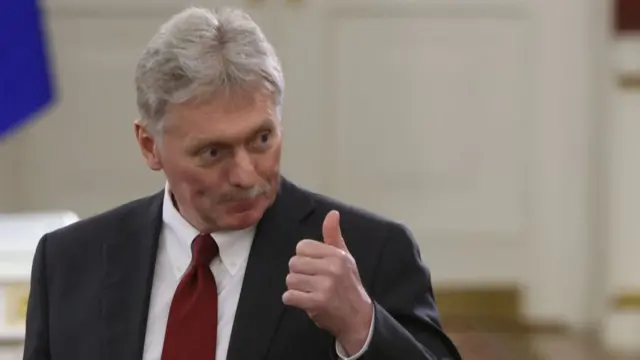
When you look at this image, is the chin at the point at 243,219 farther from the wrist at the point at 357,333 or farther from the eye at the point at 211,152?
the wrist at the point at 357,333

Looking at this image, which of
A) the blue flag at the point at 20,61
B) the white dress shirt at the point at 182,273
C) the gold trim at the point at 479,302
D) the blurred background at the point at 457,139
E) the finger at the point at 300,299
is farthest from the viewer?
the gold trim at the point at 479,302

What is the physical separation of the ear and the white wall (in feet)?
6.81

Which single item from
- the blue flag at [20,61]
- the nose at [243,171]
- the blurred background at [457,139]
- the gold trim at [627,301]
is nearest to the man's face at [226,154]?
→ the nose at [243,171]

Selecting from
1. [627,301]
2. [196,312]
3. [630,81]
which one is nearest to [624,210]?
[627,301]

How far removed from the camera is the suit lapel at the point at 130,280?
4.65 ft

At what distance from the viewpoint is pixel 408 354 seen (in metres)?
1.29

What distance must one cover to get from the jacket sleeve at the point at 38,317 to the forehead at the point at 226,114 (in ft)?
1.16

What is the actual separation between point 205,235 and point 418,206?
2.26 m

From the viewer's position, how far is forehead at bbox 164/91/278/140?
129 centimetres

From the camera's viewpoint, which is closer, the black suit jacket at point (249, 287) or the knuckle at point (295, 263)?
the knuckle at point (295, 263)

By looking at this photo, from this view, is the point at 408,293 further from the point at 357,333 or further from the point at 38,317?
the point at 38,317

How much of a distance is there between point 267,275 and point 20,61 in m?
1.73

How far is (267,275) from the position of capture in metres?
1.40

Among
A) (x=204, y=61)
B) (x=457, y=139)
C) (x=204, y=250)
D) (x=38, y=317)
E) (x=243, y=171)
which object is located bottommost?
(x=457, y=139)
